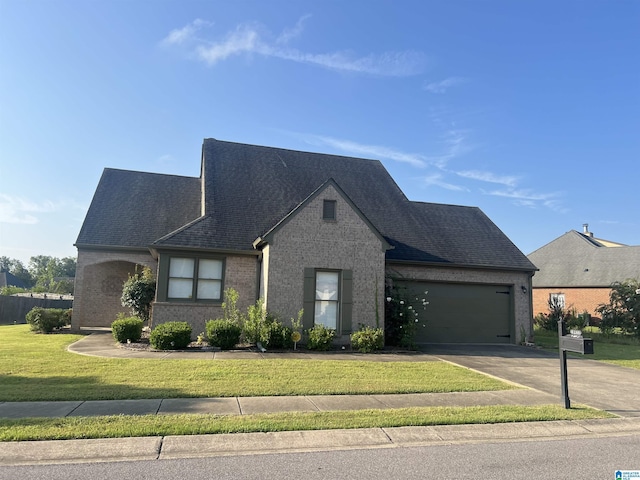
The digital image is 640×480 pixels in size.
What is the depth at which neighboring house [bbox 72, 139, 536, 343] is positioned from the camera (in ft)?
49.4

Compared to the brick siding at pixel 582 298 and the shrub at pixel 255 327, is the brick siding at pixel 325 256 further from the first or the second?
the brick siding at pixel 582 298

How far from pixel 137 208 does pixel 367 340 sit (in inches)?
494

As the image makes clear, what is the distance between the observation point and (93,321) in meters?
20.8

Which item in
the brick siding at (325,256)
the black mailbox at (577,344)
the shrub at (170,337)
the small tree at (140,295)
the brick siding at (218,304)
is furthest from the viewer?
the small tree at (140,295)

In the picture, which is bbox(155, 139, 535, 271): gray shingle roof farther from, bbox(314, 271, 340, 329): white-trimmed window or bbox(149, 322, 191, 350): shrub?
bbox(149, 322, 191, 350): shrub

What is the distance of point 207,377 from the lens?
30.6 ft

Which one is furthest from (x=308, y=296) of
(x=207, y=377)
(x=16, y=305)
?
(x=16, y=305)

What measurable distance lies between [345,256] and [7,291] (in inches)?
1751

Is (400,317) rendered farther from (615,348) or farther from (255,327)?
(615,348)

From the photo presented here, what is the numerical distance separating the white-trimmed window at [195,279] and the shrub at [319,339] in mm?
4020

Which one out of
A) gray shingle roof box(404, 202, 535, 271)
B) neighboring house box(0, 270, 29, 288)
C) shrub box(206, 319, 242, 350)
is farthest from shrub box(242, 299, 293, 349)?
neighboring house box(0, 270, 29, 288)

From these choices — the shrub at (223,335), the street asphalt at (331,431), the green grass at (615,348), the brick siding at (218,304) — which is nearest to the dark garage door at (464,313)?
the green grass at (615,348)

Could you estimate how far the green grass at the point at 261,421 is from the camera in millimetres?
5730

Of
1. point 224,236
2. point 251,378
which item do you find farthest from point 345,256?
point 251,378
